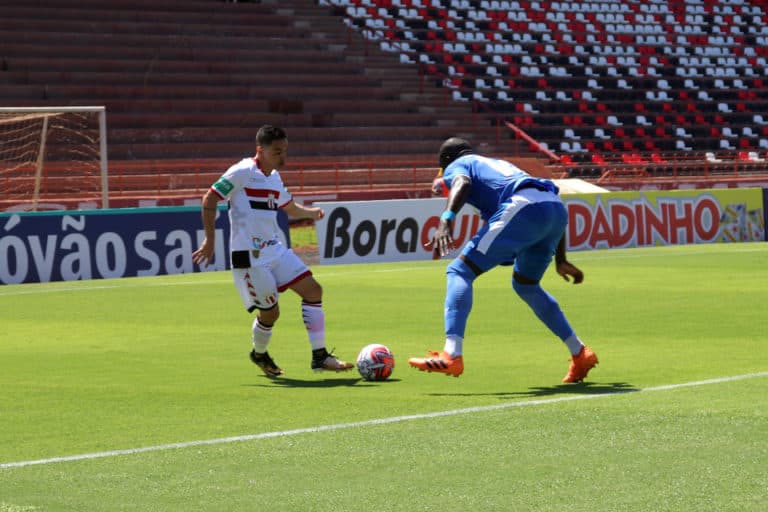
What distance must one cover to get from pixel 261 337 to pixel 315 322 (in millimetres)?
442

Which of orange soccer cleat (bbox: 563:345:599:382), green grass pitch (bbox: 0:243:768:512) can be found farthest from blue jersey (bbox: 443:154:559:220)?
green grass pitch (bbox: 0:243:768:512)

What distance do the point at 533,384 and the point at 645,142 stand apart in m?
37.3

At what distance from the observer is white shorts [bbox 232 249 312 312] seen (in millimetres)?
10781

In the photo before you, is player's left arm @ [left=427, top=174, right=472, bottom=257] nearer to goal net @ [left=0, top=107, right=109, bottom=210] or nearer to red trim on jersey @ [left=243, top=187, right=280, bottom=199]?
red trim on jersey @ [left=243, top=187, right=280, bottom=199]

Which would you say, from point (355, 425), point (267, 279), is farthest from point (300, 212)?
point (355, 425)

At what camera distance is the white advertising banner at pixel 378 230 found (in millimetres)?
27000

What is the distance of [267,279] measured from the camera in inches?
424

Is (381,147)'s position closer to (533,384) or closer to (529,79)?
(529,79)

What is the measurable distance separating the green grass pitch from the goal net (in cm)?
1321

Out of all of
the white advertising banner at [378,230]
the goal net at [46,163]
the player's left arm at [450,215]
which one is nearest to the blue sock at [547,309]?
the player's left arm at [450,215]

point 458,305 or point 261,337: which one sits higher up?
point 458,305

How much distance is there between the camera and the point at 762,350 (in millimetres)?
11836

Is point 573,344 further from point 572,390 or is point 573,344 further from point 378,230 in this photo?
point 378,230

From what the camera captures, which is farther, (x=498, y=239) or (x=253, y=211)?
(x=253, y=211)
